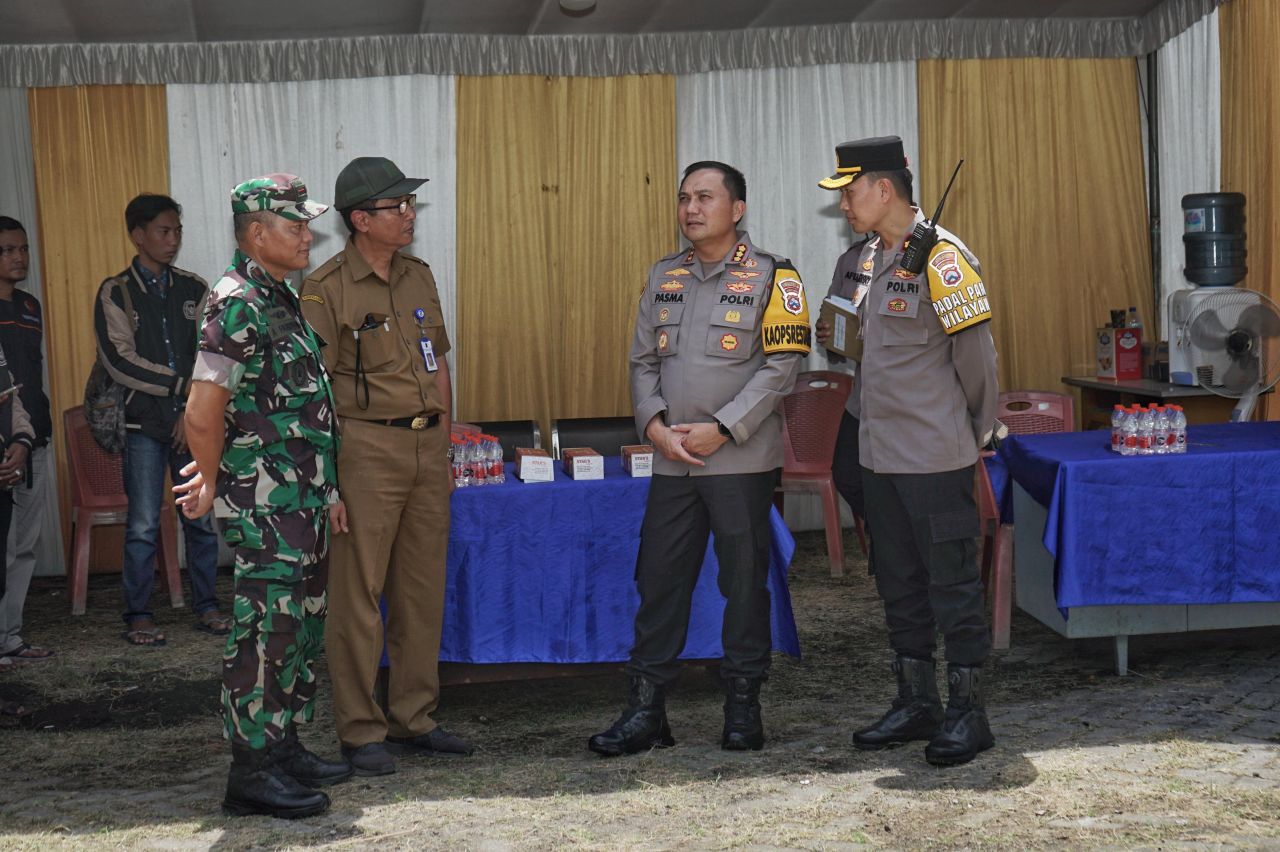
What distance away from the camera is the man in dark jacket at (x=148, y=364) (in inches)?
223

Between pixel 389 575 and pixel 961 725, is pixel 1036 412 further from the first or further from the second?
pixel 389 575

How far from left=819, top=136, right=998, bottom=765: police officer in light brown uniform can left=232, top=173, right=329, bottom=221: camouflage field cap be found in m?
1.57

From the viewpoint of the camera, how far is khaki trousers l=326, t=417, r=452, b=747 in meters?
3.82

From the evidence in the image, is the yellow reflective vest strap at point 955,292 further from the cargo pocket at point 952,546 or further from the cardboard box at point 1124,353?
the cardboard box at point 1124,353

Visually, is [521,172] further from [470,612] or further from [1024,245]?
[470,612]

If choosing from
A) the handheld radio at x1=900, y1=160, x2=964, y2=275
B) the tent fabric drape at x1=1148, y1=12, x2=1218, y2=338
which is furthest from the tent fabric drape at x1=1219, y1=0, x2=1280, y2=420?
the handheld radio at x1=900, y1=160, x2=964, y2=275

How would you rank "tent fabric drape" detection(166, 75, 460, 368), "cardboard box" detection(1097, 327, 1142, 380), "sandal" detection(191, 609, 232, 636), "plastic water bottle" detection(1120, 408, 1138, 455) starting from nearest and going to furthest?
"plastic water bottle" detection(1120, 408, 1138, 455) → "sandal" detection(191, 609, 232, 636) → "cardboard box" detection(1097, 327, 1142, 380) → "tent fabric drape" detection(166, 75, 460, 368)

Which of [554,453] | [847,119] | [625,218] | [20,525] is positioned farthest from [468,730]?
[847,119]

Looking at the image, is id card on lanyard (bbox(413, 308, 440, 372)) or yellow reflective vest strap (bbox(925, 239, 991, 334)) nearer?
yellow reflective vest strap (bbox(925, 239, 991, 334))

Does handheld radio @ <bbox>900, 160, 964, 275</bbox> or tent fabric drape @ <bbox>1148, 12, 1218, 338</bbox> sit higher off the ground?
tent fabric drape @ <bbox>1148, 12, 1218, 338</bbox>

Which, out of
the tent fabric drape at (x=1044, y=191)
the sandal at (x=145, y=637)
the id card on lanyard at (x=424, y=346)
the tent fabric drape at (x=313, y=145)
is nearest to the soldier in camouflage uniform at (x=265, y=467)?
the id card on lanyard at (x=424, y=346)

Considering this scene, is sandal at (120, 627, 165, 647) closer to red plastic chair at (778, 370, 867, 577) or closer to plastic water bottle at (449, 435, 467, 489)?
plastic water bottle at (449, 435, 467, 489)

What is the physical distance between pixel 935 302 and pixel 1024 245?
452 cm

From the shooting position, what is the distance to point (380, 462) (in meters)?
3.82
